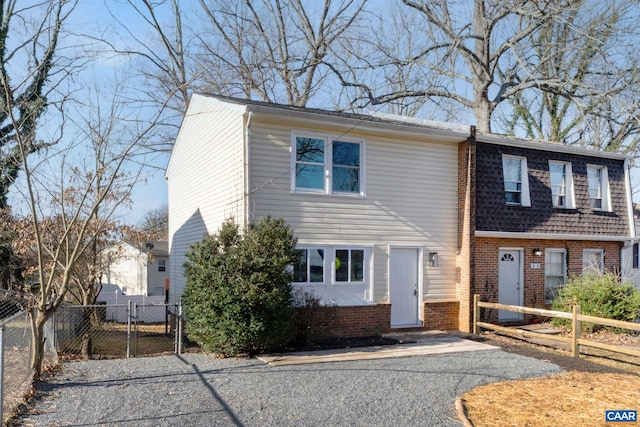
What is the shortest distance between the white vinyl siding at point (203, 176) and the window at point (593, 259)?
37.5ft

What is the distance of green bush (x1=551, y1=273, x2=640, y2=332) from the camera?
13000 millimetres

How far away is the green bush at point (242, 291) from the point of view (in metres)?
9.62

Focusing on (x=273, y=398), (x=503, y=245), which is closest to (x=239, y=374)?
(x=273, y=398)

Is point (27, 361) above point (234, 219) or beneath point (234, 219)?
beneath

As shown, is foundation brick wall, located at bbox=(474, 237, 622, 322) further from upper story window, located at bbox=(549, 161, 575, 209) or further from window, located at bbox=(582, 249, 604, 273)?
upper story window, located at bbox=(549, 161, 575, 209)

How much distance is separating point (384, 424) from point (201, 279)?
17.4ft

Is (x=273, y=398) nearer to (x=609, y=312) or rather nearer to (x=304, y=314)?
(x=304, y=314)

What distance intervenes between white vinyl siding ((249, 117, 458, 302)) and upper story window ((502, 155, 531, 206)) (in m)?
1.87

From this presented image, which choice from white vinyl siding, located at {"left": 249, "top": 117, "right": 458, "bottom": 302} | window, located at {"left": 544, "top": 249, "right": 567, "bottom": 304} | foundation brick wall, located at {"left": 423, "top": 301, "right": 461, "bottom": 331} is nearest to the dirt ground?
foundation brick wall, located at {"left": 423, "top": 301, "right": 461, "bottom": 331}

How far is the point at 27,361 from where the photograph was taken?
25.5ft

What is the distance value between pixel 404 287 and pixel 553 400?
6.14m

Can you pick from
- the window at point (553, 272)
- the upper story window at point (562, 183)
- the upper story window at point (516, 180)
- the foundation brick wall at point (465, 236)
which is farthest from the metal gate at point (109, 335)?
the upper story window at point (562, 183)

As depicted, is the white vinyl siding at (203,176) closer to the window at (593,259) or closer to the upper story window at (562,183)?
the upper story window at (562,183)

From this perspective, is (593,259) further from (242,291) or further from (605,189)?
(242,291)
